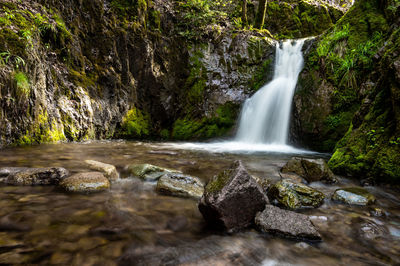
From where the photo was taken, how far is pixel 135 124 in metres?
9.52

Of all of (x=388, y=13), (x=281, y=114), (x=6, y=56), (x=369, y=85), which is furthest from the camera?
(x=281, y=114)

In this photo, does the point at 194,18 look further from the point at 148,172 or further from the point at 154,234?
the point at 154,234

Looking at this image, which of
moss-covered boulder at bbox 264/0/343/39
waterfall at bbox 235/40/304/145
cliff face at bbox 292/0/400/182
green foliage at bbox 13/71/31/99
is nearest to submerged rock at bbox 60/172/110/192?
green foliage at bbox 13/71/31/99

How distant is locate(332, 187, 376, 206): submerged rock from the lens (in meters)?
2.78

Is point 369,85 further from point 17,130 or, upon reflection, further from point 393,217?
point 17,130

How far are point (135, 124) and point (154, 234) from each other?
317 inches

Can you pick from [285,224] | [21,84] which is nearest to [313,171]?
[285,224]

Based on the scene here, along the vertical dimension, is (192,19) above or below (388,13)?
above

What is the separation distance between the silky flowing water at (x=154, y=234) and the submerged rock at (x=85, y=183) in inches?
4.8

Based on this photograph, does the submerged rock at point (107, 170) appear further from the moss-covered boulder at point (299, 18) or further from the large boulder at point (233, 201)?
the moss-covered boulder at point (299, 18)

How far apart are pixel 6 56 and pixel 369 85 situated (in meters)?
9.01

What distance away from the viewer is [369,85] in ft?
18.9

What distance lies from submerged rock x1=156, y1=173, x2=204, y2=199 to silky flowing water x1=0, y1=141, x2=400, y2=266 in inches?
6.6

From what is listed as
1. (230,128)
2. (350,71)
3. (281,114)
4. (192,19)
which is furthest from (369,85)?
(192,19)
